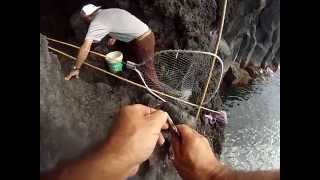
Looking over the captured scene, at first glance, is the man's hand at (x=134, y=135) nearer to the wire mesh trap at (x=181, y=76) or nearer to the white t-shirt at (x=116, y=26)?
the wire mesh trap at (x=181, y=76)

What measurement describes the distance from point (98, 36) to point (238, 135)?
1.75ft

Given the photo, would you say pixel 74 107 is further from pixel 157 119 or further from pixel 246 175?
pixel 246 175

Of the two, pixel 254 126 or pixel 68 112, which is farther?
pixel 254 126

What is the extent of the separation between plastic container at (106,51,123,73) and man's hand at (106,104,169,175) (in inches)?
4.6

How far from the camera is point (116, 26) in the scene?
1.94 meters

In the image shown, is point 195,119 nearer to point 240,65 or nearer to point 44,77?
point 240,65

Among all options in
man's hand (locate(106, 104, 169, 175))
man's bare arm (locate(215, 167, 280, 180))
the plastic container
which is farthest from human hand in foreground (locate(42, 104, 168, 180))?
man's bare arm (locate(215, 167, 280, 180))

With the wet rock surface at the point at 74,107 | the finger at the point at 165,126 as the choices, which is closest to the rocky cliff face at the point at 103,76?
the wet rock surface at the point at 74,107

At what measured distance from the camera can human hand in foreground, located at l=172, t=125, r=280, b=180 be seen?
2.00 m

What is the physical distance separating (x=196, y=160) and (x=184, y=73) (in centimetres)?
27

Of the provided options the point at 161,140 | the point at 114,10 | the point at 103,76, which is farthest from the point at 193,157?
the point at 114,10

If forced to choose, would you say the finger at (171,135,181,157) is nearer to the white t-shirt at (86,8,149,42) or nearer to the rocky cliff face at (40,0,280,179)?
the rocky cliff face at (40,0,280,179)
